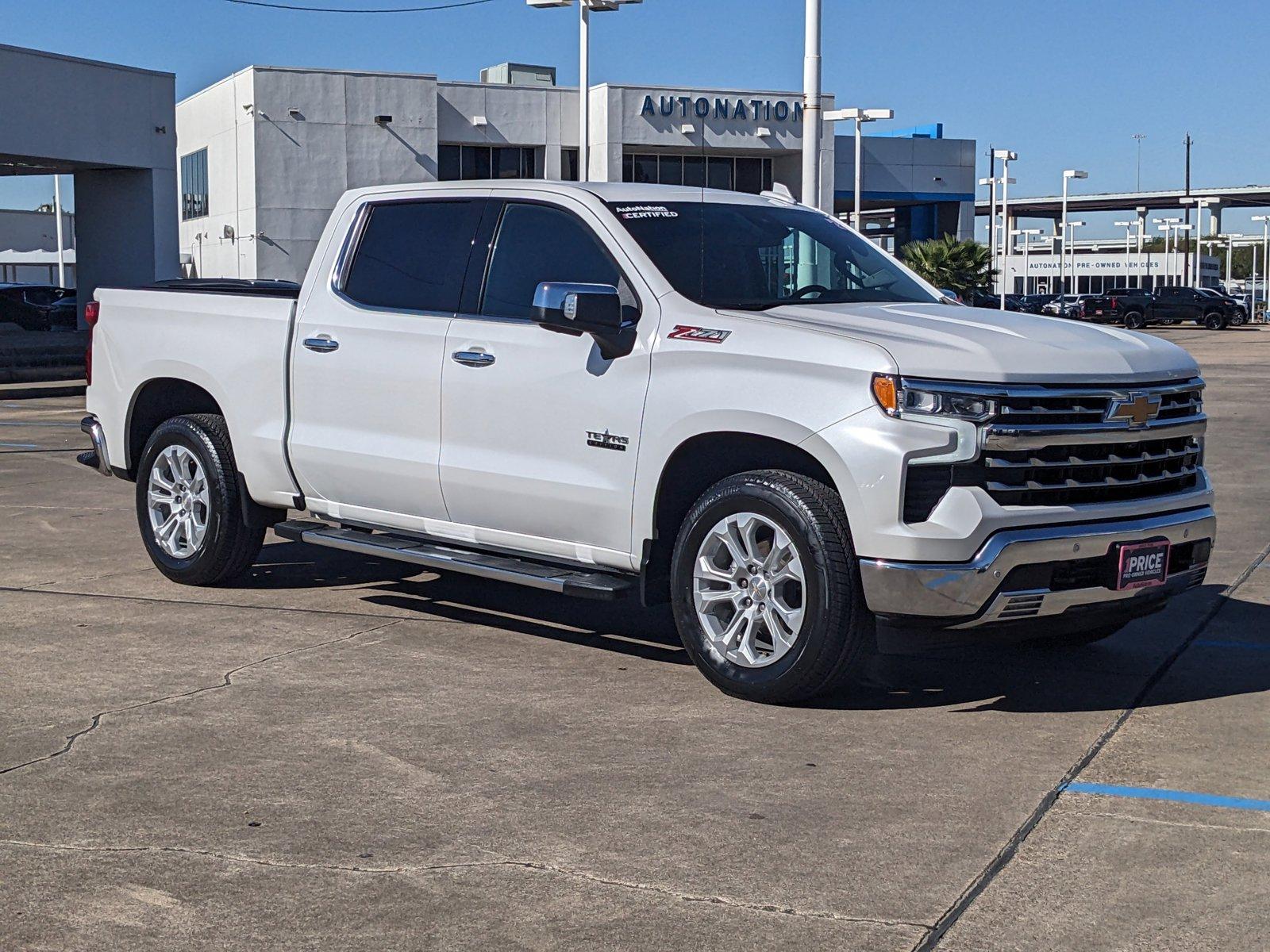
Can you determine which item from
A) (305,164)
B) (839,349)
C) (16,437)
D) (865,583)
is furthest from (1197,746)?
(305,164)

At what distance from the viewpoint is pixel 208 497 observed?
8.23 meters

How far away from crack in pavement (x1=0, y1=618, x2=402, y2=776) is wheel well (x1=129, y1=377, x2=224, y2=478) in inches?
68.9

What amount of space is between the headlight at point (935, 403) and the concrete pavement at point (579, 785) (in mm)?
1154

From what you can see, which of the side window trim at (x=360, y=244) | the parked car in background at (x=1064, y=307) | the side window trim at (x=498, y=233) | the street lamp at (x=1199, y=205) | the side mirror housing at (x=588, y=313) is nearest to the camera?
the side mirror housing at (x=588, y=313)

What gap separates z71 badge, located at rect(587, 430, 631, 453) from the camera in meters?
6.49

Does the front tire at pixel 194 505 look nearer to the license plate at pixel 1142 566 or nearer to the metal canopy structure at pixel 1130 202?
the license plate at pixel 1142 566

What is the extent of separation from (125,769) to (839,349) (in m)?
2.85

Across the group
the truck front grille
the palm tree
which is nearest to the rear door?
the truck front grille

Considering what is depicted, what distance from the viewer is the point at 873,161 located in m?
65.2

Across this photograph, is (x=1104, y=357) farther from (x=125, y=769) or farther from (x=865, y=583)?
(x=125, y=769)

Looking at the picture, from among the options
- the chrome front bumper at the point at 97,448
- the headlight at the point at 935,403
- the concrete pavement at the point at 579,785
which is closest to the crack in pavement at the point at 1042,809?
the concrete pavement at the point at 579,785

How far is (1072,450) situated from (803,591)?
1112mm

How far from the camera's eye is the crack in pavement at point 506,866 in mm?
4059

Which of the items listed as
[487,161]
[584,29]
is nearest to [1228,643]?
[584,29]
